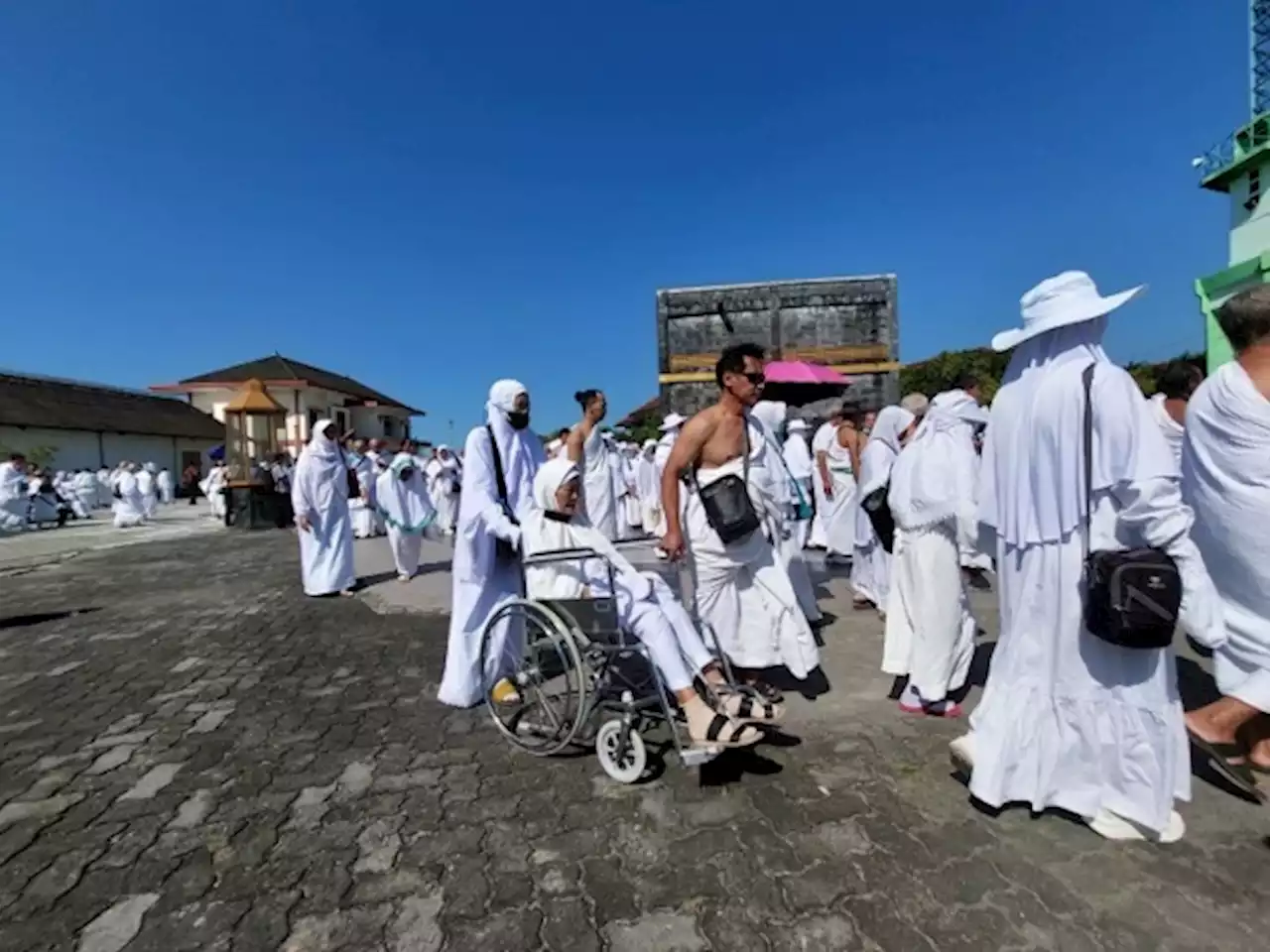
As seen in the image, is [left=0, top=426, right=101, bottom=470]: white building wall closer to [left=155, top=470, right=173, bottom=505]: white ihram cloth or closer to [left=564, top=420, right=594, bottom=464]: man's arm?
[left=155, top=470, right=173, bottom=505]: white ihram cloth

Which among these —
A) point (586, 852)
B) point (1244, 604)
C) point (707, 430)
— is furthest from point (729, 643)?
point (1244, 604)

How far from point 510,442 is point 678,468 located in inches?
39.5

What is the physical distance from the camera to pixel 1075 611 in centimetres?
265

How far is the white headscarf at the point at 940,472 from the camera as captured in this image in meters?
3.91

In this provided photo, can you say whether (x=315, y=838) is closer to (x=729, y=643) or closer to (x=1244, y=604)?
(x=729, y=643)

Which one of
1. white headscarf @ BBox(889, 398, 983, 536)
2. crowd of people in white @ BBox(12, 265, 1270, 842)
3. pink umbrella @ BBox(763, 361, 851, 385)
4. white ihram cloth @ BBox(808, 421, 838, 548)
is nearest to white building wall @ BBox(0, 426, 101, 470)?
pink umbrella @ BBox(763, 361, 851, 385)

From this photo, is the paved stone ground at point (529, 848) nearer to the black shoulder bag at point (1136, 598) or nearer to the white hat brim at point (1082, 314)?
the black shoulder bag at point (1136, 598)

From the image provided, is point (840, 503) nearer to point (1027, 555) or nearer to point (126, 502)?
point (1027, 555)

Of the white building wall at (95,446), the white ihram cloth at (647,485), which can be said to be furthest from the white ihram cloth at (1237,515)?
the white building wall at (95,446)

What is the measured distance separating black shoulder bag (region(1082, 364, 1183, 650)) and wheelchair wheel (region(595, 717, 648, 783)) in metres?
1.78

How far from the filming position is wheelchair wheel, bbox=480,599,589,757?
3.24 m

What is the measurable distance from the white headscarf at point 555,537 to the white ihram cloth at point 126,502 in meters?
20.0

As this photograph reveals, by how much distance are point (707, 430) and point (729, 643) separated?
1115 millimetres

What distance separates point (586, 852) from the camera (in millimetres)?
2674
